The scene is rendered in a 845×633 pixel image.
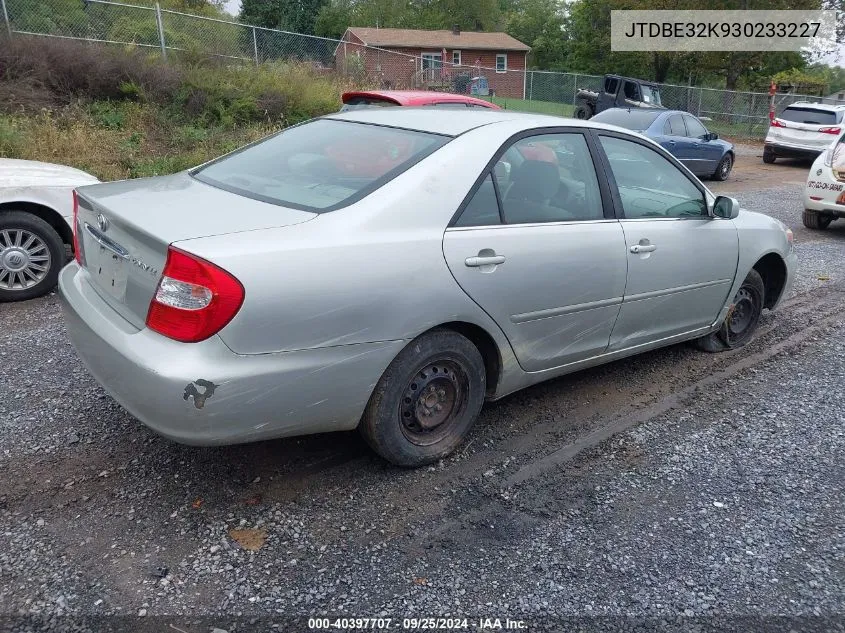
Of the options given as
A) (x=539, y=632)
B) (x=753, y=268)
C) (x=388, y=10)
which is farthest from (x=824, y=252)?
(x=388, y=10)

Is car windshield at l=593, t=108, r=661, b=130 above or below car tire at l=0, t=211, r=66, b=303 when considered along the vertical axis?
above

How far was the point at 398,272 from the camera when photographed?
2996 millimetres

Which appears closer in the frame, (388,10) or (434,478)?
(434,478)

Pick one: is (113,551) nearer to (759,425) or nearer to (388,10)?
(759,425)

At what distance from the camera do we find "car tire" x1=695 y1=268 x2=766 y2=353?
5.12 m

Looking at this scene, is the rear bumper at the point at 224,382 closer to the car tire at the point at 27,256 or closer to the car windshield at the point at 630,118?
the car tire at the point at 27,256

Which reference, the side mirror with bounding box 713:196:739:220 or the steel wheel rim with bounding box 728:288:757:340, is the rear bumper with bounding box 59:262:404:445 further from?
the steel wheel rim with bounding box 728:288:757:340

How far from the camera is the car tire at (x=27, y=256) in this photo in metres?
5.43

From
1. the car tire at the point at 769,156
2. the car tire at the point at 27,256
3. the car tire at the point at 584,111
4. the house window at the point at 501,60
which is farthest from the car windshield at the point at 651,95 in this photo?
the house window at the point at 501,60

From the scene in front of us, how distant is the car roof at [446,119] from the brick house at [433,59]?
48.5ft

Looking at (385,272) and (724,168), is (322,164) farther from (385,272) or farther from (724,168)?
(724,168)

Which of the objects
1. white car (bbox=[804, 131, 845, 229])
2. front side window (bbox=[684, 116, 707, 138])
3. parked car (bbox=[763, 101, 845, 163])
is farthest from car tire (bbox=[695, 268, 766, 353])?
parked car (bbox=[763, 101, 845, 163])

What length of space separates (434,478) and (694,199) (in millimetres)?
2512

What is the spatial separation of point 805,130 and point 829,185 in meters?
10.8
